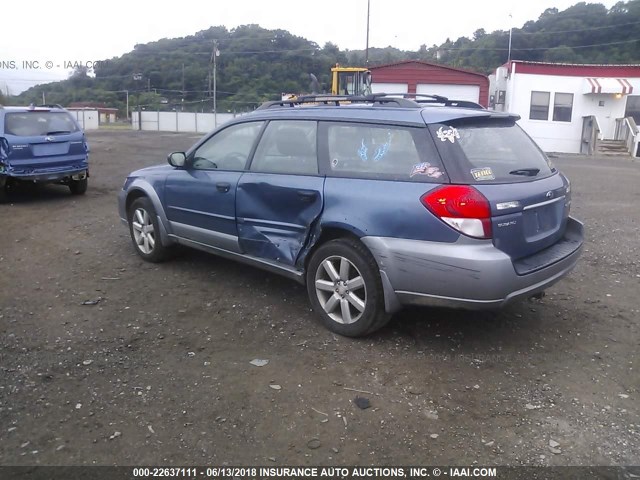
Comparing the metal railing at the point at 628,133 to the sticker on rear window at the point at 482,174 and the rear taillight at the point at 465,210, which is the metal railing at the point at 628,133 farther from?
the rear taillight at the point at 465,210

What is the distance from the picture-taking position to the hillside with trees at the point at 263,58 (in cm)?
5334

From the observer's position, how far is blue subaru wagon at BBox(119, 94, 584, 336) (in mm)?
3732

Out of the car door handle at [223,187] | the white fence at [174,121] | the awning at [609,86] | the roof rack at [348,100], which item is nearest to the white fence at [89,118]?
the white fence at [174,121]

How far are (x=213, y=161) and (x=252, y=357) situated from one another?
6.94 ft

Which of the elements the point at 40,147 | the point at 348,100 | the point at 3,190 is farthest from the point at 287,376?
the point at 3,190

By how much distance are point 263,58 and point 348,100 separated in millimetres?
61098

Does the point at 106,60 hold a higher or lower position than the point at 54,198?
higher

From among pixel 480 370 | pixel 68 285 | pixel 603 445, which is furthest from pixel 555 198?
pixel 68 285

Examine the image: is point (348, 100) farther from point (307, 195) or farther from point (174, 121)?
point (174, 121)

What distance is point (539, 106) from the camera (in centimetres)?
2872

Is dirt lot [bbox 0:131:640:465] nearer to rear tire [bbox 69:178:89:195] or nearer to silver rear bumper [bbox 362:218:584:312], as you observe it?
silver rear bumper [bbox 362:218:584:312]

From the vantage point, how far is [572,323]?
15.3ft

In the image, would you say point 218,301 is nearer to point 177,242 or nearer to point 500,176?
point 177,242

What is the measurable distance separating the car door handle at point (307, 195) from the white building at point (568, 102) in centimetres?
2598
